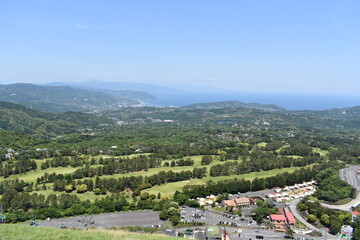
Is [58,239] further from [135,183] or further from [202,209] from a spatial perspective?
[135,183]

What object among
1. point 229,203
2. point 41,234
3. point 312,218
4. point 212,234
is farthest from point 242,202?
point 41,234

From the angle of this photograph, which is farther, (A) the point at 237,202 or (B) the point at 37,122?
(B) the point at 37,122

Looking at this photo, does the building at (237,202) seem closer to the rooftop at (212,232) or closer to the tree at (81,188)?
the rooftop at (212,232)

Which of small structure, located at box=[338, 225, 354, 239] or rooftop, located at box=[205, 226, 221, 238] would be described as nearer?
rooftop, located at box=[205, 226, 221, 238]

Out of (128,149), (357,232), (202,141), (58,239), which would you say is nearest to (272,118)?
(202,141)

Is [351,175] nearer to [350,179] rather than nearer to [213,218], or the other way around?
[350,179]

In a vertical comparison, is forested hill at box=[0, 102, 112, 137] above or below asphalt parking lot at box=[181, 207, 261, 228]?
below

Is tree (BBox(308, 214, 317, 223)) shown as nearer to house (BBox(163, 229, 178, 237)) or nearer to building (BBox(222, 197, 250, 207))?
building (BBox(222, 197, 250, 207))

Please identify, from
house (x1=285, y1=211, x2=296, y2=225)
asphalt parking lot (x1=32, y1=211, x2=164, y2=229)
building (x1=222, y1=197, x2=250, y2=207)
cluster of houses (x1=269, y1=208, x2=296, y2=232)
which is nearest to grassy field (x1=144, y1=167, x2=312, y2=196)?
asphalt parking lot (x1=32, y1=211, x2=164, y2=229)
